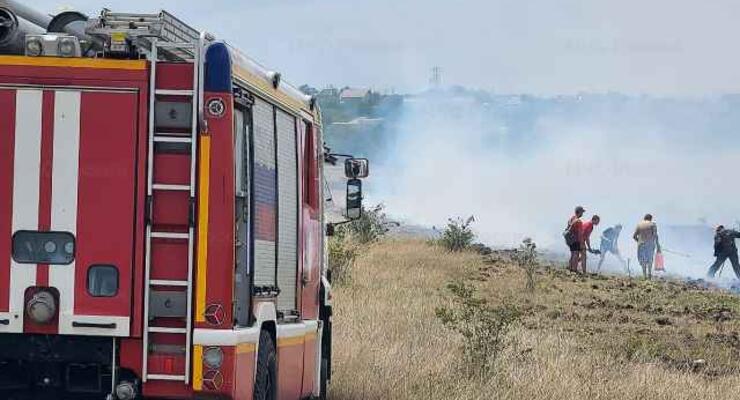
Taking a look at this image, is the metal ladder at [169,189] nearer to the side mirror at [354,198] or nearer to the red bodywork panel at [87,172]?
the red bodywork panel at [87,172]

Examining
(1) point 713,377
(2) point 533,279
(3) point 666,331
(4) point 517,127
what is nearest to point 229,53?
(1) point 713,377

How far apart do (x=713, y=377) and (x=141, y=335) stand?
7938mm

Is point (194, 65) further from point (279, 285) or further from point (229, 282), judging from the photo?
point (279, 285)

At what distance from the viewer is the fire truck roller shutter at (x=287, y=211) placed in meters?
10.2

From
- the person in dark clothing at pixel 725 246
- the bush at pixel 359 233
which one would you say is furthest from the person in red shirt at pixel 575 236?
the bush at pixel 359 233

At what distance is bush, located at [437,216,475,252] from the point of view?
33781 mm

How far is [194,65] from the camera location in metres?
8.55

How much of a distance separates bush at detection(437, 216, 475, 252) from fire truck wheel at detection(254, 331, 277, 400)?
77.9ft

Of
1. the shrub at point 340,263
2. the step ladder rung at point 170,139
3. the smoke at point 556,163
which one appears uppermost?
the smoke at point 556,163

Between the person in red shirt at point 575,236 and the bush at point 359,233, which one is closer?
the bush at point 359,233

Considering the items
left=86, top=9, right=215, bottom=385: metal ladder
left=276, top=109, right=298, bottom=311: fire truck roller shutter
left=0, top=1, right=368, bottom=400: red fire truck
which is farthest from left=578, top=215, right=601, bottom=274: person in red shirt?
left=86, top=9, right=215, bottom=385: metal ladder

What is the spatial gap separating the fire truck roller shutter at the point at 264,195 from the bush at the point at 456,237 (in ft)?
78.2

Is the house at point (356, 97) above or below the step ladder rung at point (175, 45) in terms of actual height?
above

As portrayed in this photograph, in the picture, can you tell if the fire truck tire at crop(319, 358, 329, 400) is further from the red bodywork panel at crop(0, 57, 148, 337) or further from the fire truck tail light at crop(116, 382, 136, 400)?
the red bodywork panel at crop(0, 57, 148, 337)
